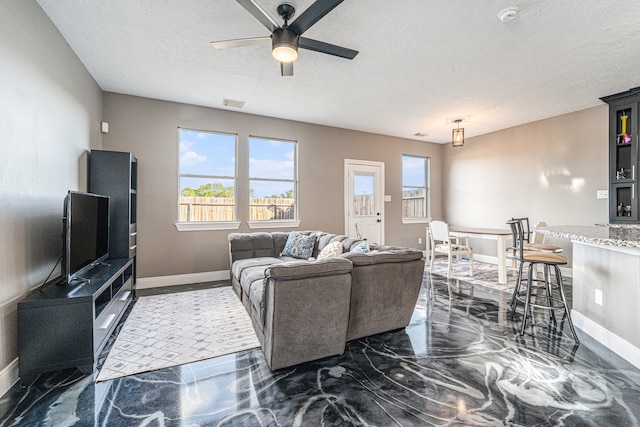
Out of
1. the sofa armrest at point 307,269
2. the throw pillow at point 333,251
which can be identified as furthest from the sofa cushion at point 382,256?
the throw pillow at point 333,251

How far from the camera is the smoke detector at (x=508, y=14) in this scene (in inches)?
89.5

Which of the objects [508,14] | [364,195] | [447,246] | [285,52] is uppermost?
[508,14]

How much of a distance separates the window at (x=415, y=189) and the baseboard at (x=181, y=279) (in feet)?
13.4

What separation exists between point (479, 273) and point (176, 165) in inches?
208

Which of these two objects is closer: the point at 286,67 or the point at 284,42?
the point at 284,42

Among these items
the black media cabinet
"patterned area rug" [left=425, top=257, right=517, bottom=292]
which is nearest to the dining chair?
"patterned area rug" [left=425, top=257, right=517, bottom=292]

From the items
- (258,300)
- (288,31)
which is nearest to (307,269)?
(258,300)

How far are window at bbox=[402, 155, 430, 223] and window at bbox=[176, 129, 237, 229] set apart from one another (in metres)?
3.84

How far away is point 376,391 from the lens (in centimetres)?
183

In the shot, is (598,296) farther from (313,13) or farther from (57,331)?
(57,331)

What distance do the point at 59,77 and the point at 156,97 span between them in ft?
5.34

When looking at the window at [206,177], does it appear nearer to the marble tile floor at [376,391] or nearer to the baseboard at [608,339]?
the marble tile floor at [376,391]

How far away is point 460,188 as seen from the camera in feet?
22.0

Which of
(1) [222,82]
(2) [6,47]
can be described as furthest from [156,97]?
(2) [6,47]
